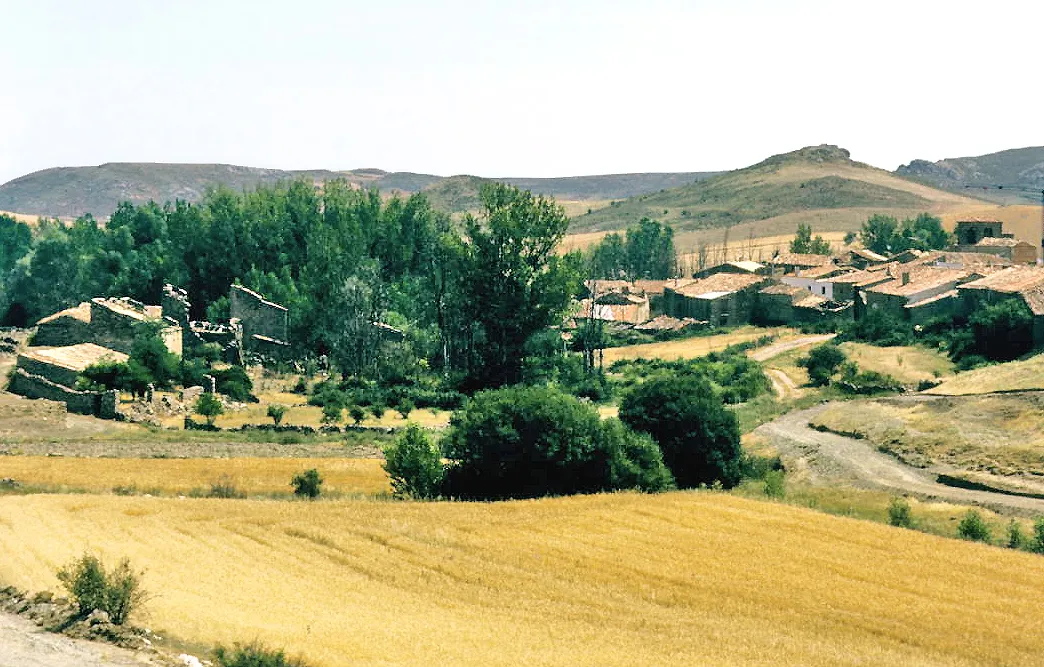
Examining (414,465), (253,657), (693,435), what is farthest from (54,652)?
(693,435)

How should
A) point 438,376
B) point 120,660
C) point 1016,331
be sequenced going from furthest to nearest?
point 438,376, point 1016,331, point 120,660

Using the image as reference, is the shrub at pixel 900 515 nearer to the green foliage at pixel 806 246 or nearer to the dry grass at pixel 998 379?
the dry grass at pixel 998 379

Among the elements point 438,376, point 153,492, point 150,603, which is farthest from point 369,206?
point 150,603

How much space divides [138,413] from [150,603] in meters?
27.0

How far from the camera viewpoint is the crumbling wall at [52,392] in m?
48.7

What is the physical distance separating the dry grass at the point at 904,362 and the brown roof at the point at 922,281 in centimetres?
916

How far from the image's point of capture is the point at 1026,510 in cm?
3662

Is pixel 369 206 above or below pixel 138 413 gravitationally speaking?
above

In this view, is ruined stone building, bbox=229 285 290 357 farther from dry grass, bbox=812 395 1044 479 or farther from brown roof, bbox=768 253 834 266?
brown roof, bbox=768 253 834 266

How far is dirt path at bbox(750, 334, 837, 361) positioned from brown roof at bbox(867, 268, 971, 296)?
5.02 meters

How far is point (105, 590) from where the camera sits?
2291 cm

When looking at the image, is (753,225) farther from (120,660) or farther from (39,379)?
(120,660)

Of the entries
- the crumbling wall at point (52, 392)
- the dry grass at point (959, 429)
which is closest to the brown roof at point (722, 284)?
the dry grass at point (959, 429)

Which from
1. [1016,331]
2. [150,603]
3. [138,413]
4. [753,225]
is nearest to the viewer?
[150,603]
